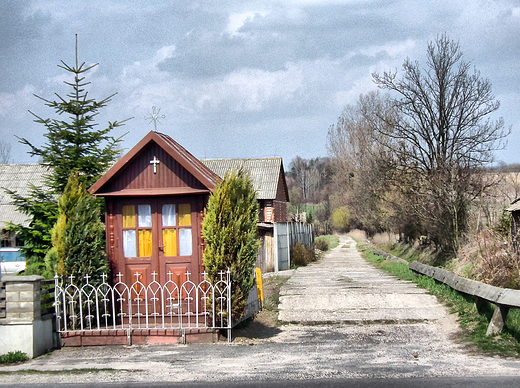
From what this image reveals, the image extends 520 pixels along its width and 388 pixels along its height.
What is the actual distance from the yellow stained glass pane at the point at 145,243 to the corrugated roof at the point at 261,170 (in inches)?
945

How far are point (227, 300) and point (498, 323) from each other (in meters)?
4.55

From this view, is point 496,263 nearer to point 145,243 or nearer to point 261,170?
point 145,243

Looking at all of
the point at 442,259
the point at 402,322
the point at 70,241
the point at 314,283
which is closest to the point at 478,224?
the point at 442,259

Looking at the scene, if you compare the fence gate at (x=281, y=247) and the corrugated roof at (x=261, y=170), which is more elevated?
the corrugated roof at (x=261, y=170)

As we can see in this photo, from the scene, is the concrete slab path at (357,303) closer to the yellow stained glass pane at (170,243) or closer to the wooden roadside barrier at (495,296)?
the wooden roadside barrier at (495,296)

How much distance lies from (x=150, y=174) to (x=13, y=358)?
3.90 m

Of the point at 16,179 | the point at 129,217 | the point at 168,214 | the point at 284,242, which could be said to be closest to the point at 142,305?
the point at 129,217

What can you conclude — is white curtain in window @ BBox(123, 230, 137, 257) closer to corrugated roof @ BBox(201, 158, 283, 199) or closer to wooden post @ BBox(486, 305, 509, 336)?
wooden post @ BBox(486, 305, 509, 336)

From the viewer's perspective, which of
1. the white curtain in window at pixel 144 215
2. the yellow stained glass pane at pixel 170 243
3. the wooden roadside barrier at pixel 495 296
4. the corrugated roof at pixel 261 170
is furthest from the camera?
the corrugated roof at pixel 261 170

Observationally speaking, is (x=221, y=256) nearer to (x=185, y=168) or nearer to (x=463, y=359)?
(x=185, y=168)

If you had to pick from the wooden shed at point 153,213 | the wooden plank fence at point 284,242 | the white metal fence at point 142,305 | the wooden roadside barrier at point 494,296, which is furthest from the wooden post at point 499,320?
the wooden plank fence at point 284,242

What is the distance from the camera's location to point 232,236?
393 inches

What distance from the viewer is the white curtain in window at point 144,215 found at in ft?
35.7

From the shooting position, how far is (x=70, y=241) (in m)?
10.3
